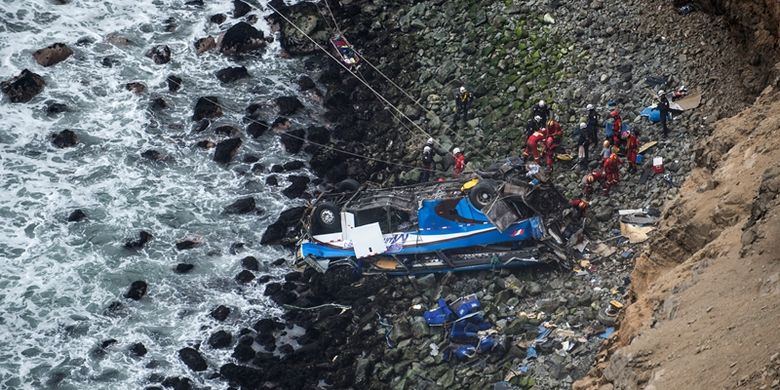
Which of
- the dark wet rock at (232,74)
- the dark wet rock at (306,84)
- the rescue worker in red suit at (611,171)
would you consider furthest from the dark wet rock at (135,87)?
the rescue worker in red suit at (611,171)

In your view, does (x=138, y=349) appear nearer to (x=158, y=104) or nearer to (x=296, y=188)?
(x=296, y=188)

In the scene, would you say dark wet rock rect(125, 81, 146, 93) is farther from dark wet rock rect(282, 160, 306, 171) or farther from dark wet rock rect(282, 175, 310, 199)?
dark wet rock rect(282, 175, 310, 199)

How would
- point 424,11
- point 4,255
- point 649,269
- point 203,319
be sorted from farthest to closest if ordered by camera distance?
point 424,11 → point 4,255 → point 203,319 → point 649,269

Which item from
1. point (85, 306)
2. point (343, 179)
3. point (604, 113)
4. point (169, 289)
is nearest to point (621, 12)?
point (604, 113)

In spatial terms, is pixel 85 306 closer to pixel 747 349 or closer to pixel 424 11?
pixel 424 11

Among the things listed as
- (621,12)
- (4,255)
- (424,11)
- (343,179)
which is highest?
(621,12)

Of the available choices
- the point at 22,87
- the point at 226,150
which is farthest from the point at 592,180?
the point at 22,87

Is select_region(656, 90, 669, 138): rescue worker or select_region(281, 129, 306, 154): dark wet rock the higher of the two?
select_region(656, 90, 669, 138): rescue worker

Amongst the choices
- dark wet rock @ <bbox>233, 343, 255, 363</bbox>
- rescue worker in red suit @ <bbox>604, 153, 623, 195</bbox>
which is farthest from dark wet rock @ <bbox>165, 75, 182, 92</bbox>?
rescue worker in red suit @ <bbox>604, 153, 623, 195</bbox>
